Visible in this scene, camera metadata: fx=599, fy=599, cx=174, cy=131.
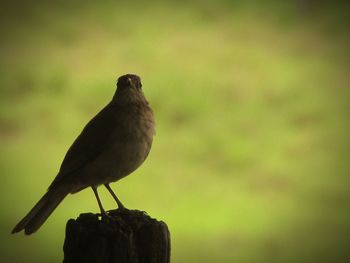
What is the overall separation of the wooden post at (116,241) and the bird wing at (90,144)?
0.55m

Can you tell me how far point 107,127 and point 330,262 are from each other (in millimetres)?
7312

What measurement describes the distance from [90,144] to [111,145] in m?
0.14

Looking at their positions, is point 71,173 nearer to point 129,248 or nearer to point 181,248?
point 129,248

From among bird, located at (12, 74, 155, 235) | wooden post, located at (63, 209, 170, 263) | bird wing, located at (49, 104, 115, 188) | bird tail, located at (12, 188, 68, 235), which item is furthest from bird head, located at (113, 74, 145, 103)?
wooden post, located at (63, 209, 170, 263)

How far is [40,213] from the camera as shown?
11.7ft

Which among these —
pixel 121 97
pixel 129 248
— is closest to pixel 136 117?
pixel 121 97

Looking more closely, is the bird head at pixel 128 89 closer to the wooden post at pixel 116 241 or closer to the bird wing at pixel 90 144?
the bird wing at pixel 90 144

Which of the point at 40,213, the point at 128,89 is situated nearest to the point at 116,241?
the point at 40,213

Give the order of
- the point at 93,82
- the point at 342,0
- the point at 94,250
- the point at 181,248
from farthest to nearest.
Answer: the point at 342,0 < the point at 93,82 < the point at 181,248 < the point at 94,250

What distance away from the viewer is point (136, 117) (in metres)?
3.81

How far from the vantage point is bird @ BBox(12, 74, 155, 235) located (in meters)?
3.76

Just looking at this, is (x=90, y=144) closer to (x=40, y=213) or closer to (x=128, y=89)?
(x=128, y=89)

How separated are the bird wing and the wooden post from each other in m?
0.55

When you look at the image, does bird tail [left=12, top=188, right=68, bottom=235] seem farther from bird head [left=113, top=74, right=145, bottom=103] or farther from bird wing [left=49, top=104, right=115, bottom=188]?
bird head [left=113, top=74, right=145, bottom=103]
